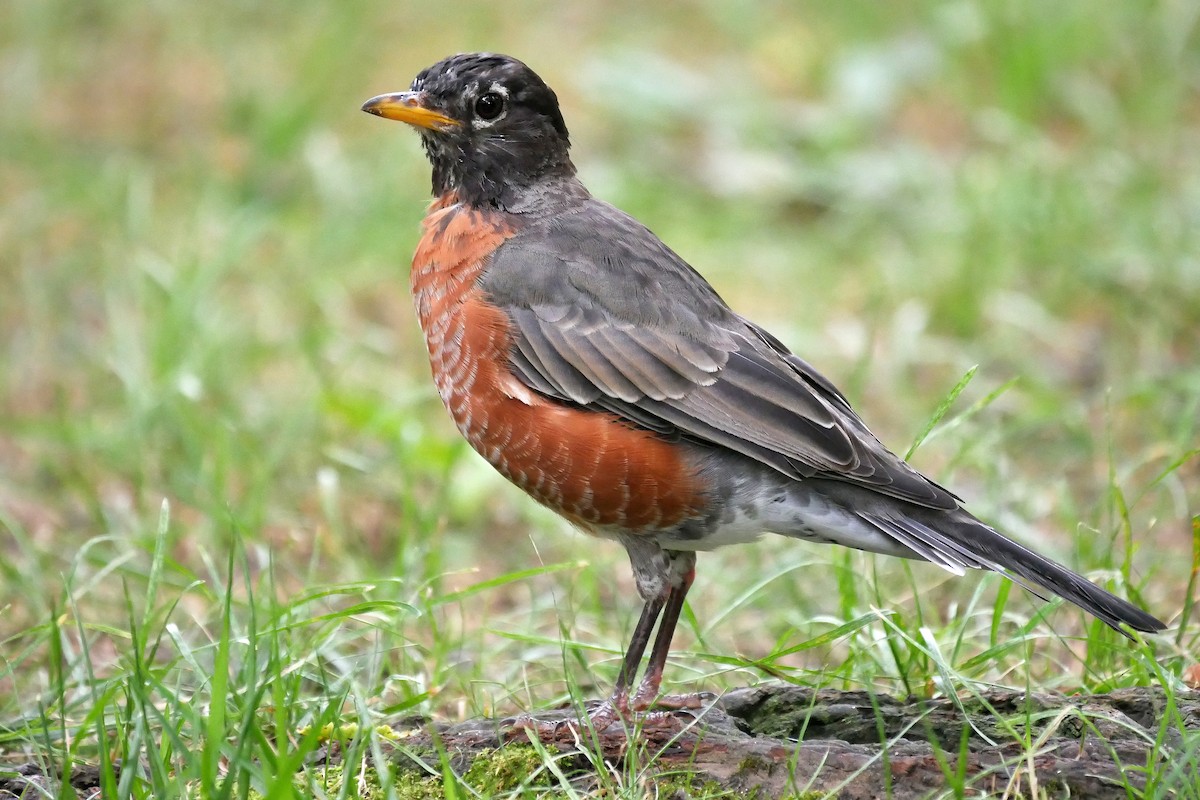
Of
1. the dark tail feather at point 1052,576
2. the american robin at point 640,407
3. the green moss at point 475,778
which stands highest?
the american robin at point 640,407

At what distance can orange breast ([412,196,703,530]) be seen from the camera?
12.7ft

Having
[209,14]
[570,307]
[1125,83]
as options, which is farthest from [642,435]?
[209,14]

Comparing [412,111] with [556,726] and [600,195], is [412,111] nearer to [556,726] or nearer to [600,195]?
[556,726]

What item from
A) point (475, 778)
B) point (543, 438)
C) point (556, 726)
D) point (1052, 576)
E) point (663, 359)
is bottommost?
point (475, 778)

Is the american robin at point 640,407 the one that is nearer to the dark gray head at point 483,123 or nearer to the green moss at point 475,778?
the dark gray head at point 483,123

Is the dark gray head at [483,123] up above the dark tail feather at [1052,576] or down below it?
above

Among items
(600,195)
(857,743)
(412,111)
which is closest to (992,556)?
(857,743)

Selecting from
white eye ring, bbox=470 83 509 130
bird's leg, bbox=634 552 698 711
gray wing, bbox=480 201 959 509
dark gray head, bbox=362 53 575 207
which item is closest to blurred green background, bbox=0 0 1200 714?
bird's leg, bbox=634 552 698 711

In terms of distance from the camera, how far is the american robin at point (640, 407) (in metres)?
3.86

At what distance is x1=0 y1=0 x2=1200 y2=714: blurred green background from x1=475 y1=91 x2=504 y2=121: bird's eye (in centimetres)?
145

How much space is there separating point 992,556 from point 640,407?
1.05m

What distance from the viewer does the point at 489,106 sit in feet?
14.8

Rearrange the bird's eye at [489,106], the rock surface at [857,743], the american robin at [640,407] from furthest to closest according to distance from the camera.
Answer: the bird's eye at [489,106] < the american robin at [640,407] < the rock surface at [857,743]

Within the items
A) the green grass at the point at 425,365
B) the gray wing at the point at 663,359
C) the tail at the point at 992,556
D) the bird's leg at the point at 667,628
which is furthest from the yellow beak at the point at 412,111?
the tail at the point at 992,556
